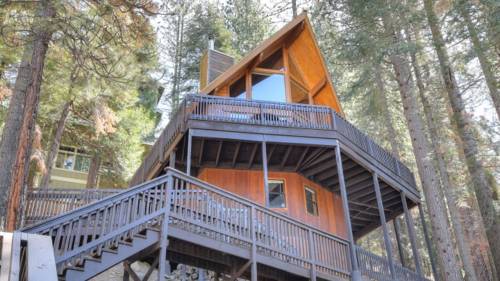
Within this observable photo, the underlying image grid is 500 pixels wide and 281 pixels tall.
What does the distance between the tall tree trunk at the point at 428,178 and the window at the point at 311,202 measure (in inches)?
143

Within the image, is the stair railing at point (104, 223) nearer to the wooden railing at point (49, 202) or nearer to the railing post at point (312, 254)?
the railing post at point (312, 254)

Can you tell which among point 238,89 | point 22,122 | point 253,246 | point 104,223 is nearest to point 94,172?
point 238,89

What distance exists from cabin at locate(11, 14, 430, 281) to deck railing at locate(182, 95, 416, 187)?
0.04 meters

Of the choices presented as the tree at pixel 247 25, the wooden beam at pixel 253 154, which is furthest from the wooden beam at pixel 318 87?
the tree at pixel 247 25

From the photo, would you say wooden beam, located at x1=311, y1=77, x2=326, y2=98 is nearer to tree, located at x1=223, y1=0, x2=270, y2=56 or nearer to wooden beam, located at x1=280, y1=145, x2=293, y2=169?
wooden beam, located at x1=280, y1=145, x2=293, y2=169

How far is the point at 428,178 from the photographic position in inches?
475

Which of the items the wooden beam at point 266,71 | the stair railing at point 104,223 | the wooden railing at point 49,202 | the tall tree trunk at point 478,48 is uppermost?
the wooden beam at point 266,71

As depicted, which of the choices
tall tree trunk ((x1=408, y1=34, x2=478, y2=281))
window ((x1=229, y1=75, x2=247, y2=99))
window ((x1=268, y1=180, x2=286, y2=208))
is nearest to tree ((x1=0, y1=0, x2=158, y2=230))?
window ((x1=229, y1=75, x2=247, y2=99))

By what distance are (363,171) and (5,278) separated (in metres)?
12.0

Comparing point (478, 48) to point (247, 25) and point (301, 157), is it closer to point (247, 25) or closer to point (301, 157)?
point (301, 157)

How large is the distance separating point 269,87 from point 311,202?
14.3 ft

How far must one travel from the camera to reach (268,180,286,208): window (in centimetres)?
1305

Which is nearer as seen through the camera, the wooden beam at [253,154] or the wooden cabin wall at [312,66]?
the wooden beam at [253,154]

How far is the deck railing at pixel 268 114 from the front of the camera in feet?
37.0
